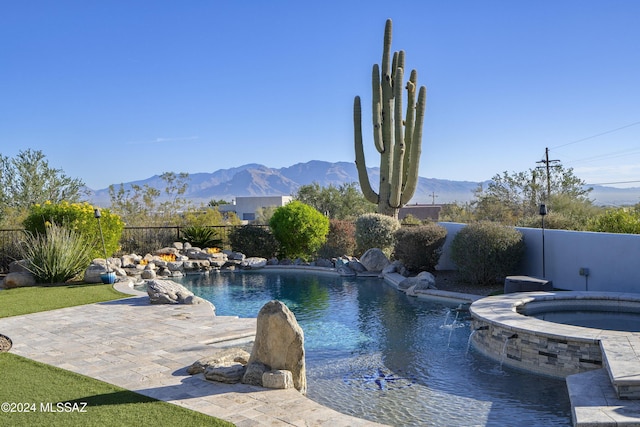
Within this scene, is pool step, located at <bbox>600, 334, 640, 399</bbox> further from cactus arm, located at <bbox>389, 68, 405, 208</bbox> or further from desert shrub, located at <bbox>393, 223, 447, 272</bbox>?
cactus arm, located at <bbox>389, 68, 405, 208</bbox>

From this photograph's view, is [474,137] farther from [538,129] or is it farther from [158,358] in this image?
[158,358]

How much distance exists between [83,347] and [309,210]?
36.8ft

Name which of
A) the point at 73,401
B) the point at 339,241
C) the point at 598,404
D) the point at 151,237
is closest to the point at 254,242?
the point at 339,241

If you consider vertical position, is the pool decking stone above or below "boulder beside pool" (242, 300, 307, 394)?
below

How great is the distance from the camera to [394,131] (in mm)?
17641

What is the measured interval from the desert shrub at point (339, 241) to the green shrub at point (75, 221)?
6.95 meters

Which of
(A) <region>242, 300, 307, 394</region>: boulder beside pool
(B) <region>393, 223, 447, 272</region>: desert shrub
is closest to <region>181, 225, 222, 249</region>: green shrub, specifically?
(B) <region>393, 223, 447, 272</region>: desert shrub

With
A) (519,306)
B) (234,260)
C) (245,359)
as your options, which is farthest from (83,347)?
(234,260)

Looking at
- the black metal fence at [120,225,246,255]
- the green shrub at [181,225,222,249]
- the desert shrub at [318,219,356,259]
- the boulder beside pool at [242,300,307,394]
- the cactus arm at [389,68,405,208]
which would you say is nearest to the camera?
the boulder beside pool at [242,300,307,394]

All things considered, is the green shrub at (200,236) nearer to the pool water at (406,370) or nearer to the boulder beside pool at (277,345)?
the pool water at (406,370)

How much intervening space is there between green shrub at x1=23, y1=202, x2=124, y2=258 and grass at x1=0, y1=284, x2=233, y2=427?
849cm

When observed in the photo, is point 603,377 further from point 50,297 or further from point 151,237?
point 151,237

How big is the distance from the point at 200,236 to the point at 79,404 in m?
14.2

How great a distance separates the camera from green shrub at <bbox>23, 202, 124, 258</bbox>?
574 inches
